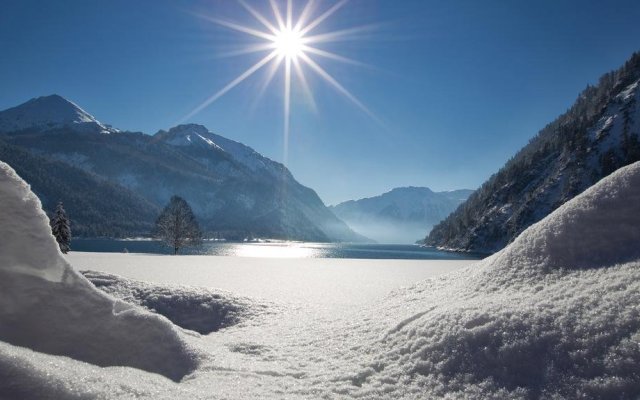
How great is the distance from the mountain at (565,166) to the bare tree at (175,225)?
11577 centimetres

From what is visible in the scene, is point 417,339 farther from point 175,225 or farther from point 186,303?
→ point 175,225

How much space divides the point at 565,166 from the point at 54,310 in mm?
164961

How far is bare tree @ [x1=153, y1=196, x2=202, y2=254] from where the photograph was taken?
50750 mm

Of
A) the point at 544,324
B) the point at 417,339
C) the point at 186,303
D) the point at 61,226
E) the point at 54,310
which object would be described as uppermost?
the point at 61,226

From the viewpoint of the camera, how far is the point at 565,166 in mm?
134375

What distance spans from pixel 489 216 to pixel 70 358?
16873 cm

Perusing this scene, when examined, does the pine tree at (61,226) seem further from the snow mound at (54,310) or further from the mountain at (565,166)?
the mountain at (565,166)

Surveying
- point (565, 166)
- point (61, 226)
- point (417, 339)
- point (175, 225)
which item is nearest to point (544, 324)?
point (417, 339)

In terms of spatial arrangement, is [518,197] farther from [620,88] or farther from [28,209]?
[28,209]

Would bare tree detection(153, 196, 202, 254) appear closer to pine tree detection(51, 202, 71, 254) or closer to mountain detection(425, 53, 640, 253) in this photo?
pine tree detection(51, 202, 71, 254)

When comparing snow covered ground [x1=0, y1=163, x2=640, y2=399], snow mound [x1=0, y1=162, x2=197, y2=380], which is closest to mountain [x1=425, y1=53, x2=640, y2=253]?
snow covered ground [x1=0, y1=163, x2=640, y2=399]

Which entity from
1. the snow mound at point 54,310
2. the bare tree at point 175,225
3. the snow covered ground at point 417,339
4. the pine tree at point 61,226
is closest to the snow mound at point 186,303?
the snow covered ground at point 417,339

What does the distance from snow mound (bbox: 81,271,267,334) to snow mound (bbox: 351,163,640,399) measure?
5.50 metres

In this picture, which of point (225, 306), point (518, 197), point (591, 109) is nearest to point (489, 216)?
point (518, 197)
